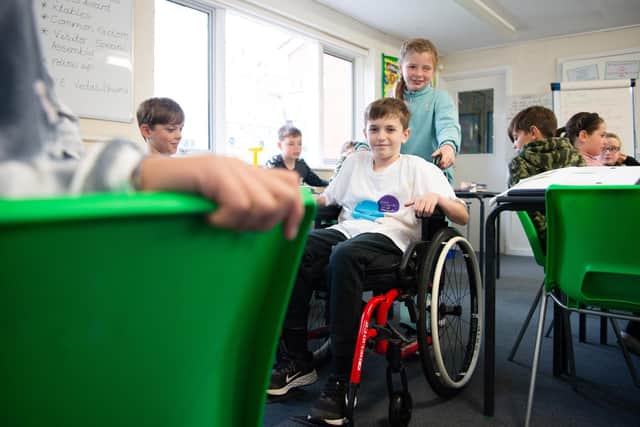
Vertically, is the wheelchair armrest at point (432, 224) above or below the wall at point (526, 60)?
below

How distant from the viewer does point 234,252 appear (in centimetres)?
32

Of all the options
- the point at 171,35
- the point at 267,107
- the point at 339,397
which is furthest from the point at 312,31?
the point at 339,397

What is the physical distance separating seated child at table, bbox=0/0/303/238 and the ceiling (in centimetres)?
412

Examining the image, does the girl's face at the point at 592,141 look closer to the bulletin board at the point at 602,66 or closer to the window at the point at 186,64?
the window at the point at 186,64

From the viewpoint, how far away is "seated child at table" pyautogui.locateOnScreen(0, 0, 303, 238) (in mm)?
278

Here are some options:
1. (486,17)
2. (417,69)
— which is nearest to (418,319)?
(417,69)

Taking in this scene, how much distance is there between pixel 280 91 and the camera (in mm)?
4035

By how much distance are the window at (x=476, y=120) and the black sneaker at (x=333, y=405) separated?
4807 millimetres

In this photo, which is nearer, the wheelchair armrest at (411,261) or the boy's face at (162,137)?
the wheelchair armrest at (411,261)

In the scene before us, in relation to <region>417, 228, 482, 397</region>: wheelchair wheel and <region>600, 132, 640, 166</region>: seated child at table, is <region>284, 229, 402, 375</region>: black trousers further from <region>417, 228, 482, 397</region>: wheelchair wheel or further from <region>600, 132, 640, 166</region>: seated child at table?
<region>600, 132, 640, 166</region>: seated child at table

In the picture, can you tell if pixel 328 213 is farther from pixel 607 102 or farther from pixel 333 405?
pixel 607 102

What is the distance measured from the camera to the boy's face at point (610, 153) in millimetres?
2959

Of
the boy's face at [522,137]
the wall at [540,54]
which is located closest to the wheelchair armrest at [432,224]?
the boy's face at [522,137]

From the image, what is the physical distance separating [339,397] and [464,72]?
5.14 m
